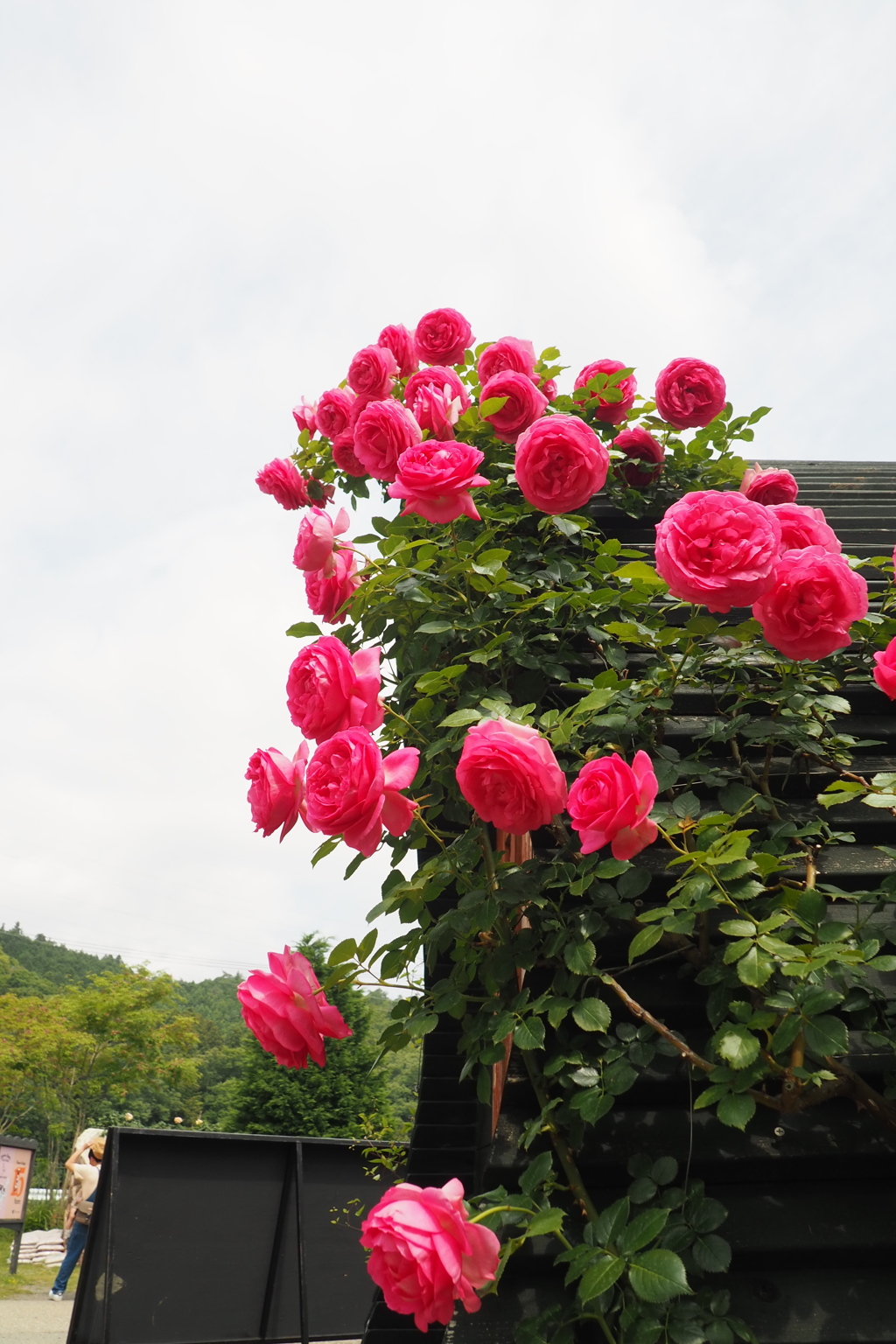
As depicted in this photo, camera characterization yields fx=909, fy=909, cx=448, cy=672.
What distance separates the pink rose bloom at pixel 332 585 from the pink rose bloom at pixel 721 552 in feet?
2.03

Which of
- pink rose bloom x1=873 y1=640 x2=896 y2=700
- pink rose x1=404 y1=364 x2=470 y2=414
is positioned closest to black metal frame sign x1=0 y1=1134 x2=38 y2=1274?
pink rose x1=404 y1=364 x2=470 y2=414

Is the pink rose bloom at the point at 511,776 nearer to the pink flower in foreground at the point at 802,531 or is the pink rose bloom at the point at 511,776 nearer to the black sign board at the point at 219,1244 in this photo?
the pink flower in foreground at the point at 802,531

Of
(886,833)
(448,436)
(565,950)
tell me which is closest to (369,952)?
(565,950)

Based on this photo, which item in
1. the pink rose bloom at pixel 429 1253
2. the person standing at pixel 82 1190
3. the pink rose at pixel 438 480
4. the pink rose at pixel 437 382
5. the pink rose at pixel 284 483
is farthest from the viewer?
the person standing at pixel 82 1190

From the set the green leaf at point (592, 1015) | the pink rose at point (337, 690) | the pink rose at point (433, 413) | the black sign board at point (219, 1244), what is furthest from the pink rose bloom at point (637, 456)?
the black sign board at point (219, 1244)

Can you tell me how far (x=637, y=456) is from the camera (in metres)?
2.40

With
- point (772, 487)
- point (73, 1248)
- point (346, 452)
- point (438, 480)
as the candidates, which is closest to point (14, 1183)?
point (73, 1248)

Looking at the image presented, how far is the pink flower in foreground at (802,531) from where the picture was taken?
1.36 m

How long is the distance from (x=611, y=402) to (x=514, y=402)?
517mm

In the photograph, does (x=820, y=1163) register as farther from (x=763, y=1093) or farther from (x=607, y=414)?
(x=607, y=414)

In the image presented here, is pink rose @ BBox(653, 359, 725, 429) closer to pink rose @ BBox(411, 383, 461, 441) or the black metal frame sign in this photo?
pink rose @ BBox(411, 383, 461, 441)

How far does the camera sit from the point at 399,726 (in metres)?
1.56

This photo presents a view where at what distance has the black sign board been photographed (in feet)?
9.66

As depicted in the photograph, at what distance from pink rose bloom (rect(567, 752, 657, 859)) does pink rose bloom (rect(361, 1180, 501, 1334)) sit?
0.42 meters
